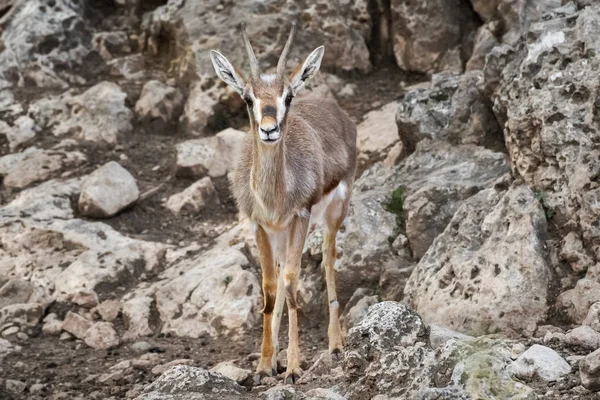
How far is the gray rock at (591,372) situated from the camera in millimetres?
5801

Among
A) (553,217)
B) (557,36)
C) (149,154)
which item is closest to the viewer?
(553,217)

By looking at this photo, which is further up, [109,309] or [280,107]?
[280,107]

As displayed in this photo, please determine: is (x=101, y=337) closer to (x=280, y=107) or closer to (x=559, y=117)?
(x=280, y=107)

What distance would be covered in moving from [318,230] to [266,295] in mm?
1790

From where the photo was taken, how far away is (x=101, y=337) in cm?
998

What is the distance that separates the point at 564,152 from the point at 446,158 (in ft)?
6.83

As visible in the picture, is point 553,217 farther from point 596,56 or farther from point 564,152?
point 596,56

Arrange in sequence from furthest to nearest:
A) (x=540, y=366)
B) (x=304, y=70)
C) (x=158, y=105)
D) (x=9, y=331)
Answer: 1. (x=158, y=105)
2. (x=9, y=331)
3. (x=304, y=70)
4. (x=540, y=366)

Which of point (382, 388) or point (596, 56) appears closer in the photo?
point (382, 388)

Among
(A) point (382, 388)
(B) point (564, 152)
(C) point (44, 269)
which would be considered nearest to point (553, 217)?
(B) point (564, 152)

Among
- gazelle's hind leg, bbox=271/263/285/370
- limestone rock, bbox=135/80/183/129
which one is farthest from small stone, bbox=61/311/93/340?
→ limestone rock, bbox=135/80/183/129

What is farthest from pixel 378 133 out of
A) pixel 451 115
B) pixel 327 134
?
pixel 327 134

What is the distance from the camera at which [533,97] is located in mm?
9266

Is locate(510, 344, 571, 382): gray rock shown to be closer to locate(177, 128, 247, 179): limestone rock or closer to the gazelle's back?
the gazelle's back
